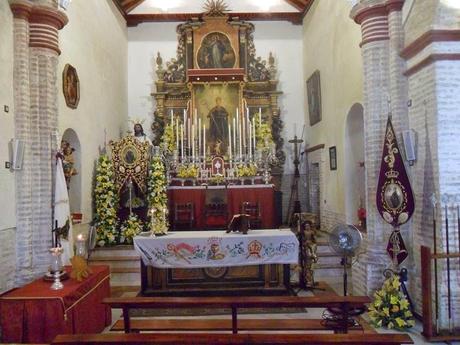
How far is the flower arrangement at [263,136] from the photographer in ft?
45.7

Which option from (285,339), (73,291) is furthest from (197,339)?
(73,291)

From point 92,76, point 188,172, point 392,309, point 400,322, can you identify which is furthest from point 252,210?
point 400,322

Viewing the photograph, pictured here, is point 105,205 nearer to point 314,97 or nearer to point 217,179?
point 217,179

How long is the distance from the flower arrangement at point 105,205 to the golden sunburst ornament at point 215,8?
708 centimetres

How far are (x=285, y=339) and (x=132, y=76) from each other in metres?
13.5

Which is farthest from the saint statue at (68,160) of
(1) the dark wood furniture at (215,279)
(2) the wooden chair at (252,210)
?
(2) the wooden chair at (252,210)

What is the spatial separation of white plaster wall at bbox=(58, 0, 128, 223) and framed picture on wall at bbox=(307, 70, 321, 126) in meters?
6.20

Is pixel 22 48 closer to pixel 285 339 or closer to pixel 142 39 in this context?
pixel 285 339

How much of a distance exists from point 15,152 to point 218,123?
8634 millimetres

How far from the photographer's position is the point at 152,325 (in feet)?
16.6

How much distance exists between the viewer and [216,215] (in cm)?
1152

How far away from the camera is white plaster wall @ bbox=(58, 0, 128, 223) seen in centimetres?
988

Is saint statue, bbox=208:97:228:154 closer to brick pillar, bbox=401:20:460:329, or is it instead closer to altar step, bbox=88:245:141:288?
altar step, bbox=88:245:141:288

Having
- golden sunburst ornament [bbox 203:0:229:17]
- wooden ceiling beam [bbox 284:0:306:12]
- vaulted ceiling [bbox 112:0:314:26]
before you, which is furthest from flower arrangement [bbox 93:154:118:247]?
wooden ceiling beam [bbox 284:0:306:12]
